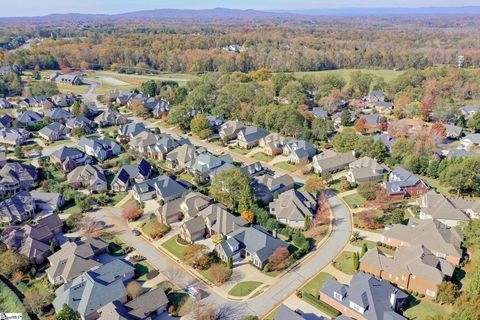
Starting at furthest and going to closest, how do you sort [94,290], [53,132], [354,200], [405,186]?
[53,132] → [405,186] → [354,200] → [94,290]

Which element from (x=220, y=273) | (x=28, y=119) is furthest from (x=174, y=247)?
(x=28, y=119)

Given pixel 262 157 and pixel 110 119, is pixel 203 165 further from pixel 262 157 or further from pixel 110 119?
pixel 110 119

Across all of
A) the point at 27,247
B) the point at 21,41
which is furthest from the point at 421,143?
the point at 21,41

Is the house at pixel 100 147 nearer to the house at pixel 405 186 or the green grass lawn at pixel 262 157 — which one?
the green grass lawn at pixel 262 157

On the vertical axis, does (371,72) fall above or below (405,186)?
above

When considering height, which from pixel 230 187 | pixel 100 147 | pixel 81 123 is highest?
pixel 81 123

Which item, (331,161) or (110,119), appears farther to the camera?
(110,119)

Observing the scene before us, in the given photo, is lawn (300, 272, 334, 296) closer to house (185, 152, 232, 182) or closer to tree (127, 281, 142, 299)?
tree (127, 281, 142, 299)
